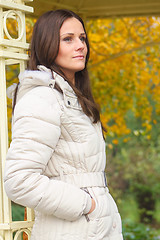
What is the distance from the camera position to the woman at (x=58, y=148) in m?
1.91

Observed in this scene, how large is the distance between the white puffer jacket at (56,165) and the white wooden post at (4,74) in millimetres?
125

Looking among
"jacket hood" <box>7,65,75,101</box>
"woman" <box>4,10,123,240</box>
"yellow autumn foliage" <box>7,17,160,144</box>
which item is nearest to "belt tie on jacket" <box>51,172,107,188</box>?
"woman" <box>4,10,123,240</box>

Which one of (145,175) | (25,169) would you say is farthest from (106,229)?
(145,175)

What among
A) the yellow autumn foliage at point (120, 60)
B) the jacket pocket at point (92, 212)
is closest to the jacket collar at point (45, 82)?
the jacket pocket at point (92, 212)

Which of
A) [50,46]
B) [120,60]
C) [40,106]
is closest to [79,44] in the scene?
[50,46]

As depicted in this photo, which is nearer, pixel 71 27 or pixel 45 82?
pixel 45 82

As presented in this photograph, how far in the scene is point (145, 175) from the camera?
38.4 feet

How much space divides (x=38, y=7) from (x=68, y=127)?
1201 mm

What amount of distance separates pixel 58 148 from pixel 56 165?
3.3 inches

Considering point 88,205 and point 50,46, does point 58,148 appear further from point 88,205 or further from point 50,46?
point 50,46

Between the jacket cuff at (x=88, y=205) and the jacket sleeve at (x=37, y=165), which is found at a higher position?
the jacket sleeve at (x=37, y=165)

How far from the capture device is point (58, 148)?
2.06 metres

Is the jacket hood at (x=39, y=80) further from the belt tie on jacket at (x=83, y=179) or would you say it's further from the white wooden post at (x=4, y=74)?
the belt tie on jacket at (x=83, y=179)

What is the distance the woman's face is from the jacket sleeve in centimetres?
35
